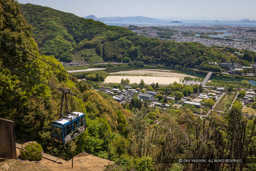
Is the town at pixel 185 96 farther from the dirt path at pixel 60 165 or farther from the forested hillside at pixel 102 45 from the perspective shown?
the forested hillside at pixel 102 45

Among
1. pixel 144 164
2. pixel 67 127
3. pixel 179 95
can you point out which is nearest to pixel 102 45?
Result: pixel 179 95

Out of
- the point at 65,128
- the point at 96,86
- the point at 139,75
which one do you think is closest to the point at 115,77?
the point at 139,75

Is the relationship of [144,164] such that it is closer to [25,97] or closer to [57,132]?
[57,132]

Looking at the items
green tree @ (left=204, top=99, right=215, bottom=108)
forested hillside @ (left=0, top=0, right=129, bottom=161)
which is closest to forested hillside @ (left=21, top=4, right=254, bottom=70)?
green tree @ (left=204, top=99, right=215, bottom=108)

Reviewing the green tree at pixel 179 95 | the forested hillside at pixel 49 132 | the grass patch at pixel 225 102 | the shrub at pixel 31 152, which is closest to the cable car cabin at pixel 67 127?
the shrub at pixel 31 152

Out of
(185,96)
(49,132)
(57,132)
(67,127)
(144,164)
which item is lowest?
(185,96)
